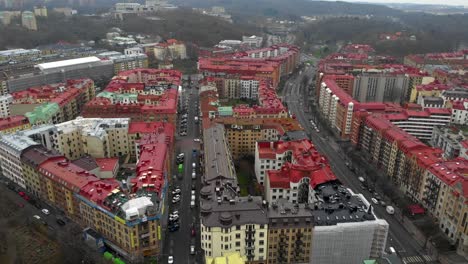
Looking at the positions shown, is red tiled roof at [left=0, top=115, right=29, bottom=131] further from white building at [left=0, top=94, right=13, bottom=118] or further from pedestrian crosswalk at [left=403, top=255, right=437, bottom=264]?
pedestrian crosswalk at [left=403, top=255, right=437, bottom=264]

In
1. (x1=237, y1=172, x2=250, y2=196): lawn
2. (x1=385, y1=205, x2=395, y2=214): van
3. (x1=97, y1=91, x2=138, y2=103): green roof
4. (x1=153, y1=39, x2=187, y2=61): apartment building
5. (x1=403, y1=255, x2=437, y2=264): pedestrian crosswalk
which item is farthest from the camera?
Answer: (x1=153, y1=39, x2=187, y2=61): apartment building

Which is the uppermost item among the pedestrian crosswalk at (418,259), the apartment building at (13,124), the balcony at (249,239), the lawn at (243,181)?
the apartment building at (13,124)

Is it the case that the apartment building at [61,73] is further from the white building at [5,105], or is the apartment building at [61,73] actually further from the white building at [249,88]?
the white building at [249,88]

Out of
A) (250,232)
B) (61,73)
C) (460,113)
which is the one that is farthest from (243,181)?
(61,73)

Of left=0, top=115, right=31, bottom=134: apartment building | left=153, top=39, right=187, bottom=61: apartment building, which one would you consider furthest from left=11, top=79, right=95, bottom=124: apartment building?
left=153, top=39, right=187, bottom=61: apartment building

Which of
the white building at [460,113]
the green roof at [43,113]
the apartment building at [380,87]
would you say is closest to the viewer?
the green roof at [43,113]

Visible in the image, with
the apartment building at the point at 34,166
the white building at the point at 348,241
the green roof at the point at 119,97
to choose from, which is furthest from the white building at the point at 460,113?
the apartment building at the point at 34,166
